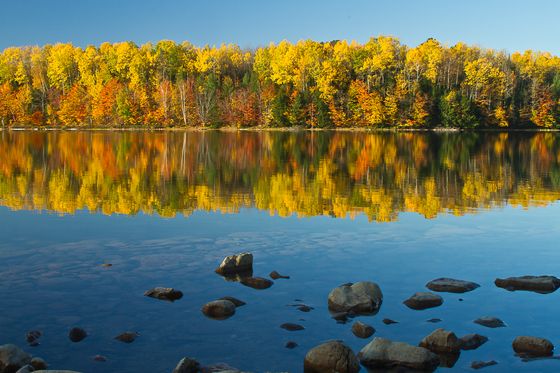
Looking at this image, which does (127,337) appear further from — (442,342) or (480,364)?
(480,364)

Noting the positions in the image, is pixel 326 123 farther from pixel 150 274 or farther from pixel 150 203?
pixel 150 274

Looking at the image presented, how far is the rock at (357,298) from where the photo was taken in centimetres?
754

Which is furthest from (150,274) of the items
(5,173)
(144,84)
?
(144,84)

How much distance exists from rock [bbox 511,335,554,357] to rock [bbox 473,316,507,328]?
22.9 inches

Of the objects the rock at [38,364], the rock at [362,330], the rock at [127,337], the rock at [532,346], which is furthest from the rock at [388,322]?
the rock at [38,364]

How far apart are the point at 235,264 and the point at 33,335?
3.74 meters

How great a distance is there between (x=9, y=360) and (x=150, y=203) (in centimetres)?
1086

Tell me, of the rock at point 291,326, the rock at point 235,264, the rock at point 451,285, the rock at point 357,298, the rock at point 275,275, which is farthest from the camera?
the rock at point 235,264

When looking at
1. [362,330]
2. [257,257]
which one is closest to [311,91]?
[257,257]

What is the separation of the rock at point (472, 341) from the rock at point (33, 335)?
5.73 metres

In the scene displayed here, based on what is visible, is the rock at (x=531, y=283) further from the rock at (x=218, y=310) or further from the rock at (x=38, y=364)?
the rock at (x=38, y=364)

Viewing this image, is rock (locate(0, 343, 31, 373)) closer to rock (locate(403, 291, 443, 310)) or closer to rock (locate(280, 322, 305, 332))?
rock (locate(280, 322, 305, 332))

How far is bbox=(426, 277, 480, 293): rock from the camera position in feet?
27.5

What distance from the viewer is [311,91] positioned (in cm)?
9588
